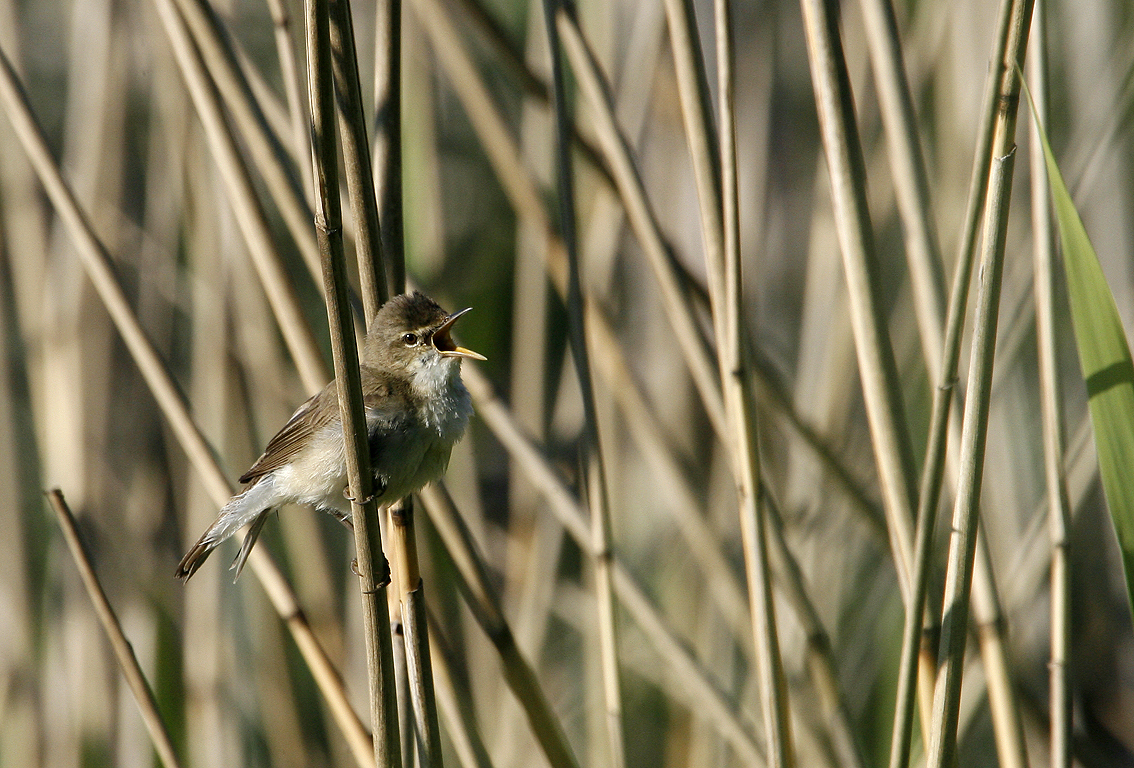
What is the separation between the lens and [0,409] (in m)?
2.55

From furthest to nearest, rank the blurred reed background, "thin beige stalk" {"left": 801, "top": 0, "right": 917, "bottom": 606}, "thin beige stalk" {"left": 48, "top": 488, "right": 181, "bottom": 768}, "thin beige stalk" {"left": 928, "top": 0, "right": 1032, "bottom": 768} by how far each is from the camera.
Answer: the blurred reed background < "thin beige stalk" {"left": 48, "top": 488, "right": 181, "bottom": 768} < "thin beige stalk" {"left": 801, "top": 0, "right": 917, "bottom": 606} < "thin beige stalk" {"left": 928, "top": 0, "right": 1032, "bottom": 768}

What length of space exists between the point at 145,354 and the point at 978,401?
50.1 inches

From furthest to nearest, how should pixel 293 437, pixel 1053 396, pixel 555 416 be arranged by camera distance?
pixel 555 416, pixel 293 437, pixel 1053 396

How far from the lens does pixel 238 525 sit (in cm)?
183

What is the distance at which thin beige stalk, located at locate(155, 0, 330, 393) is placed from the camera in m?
1.52

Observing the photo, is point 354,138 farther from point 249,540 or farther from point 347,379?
point 249,540

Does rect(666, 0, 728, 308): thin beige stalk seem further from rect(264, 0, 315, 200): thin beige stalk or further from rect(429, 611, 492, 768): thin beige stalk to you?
rect(429, 611, 492, 768): thin beige stalk

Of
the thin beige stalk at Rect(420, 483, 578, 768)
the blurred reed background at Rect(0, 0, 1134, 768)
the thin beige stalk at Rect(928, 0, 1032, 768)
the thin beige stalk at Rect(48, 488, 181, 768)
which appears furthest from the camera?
the blurred reed background at Rect(0, 0, 1134, 768)

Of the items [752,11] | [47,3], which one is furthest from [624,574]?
[47,3]

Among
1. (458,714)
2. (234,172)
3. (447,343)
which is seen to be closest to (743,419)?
(458,714)

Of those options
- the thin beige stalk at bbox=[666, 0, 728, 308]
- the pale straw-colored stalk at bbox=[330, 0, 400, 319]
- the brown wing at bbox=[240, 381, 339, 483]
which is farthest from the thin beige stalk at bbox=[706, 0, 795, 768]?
the brown wing at bbox=[240, 381, 339, 483]

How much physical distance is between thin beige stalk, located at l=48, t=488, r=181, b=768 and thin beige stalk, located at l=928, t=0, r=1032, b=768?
1153 mm

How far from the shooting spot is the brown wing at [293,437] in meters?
1.88

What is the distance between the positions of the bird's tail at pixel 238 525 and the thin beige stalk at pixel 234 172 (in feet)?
1.35
